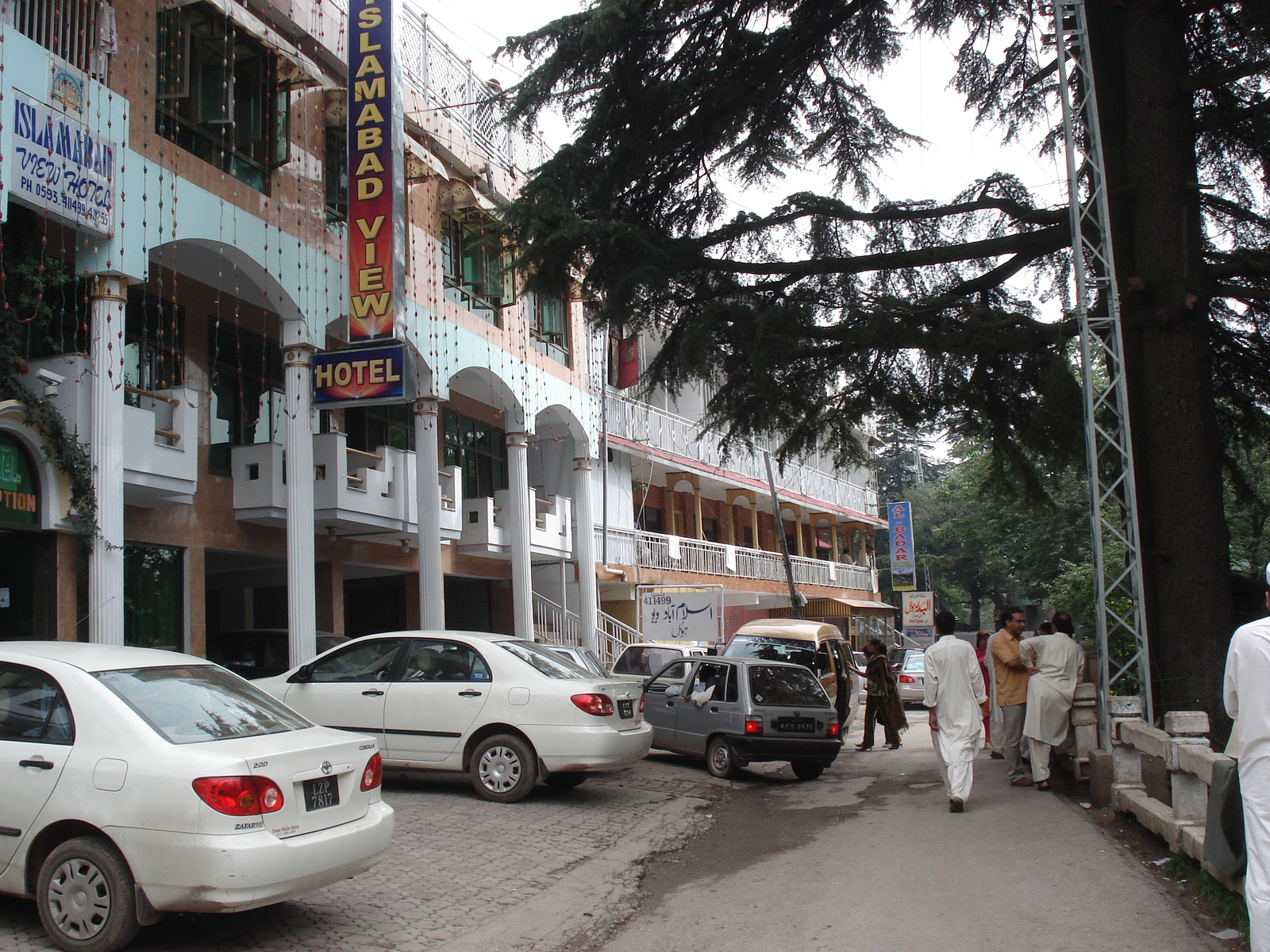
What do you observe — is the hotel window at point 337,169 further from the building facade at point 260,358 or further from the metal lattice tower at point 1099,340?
the metal lattice tower at point 1099,340

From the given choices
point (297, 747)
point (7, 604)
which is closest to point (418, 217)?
point (7, 604)

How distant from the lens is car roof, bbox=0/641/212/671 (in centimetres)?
598

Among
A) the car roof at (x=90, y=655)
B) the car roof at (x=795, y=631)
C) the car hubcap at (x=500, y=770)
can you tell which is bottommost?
the car hubcap at (x=500, y=770)

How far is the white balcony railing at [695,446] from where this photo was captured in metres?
28.2

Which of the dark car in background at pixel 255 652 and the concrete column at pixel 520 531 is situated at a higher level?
the concrete column at pixel 520 531

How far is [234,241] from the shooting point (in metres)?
14.8

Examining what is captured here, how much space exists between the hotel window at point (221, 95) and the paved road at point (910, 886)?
36.1ft

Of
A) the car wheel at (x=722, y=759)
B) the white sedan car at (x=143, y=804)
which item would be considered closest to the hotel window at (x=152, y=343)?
the car wheel at (x=722, y=759)

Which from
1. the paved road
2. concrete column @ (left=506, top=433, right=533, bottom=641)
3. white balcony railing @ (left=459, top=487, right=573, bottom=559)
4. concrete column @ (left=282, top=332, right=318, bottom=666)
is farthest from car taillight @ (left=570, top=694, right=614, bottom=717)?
white balcony railing @ (left=459, top=487, right=573, bottom=559)

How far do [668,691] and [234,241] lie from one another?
8.30m

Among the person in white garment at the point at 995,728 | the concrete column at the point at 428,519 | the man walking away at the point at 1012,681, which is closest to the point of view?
the man walking away at the point at 1012,681

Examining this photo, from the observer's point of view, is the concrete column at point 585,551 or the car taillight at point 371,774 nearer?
the car taillight at point 371,774

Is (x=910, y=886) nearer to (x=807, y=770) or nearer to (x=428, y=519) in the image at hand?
(x=807, y=770)

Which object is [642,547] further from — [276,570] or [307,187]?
[307,187]
